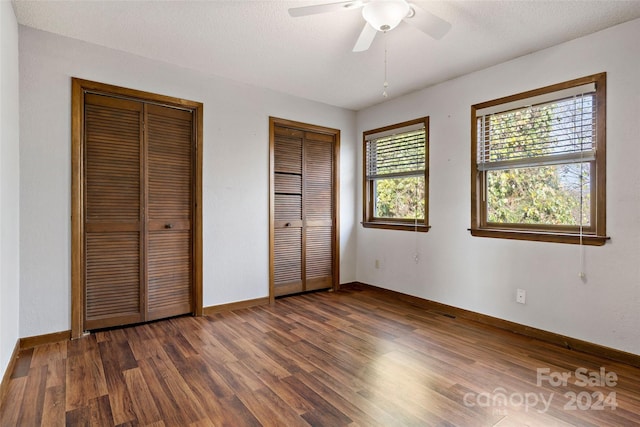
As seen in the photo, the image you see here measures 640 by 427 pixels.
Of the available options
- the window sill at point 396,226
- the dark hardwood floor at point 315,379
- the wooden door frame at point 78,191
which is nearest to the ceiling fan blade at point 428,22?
the window sill at point 396,226

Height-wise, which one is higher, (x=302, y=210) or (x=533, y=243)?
(x=302, y=210)

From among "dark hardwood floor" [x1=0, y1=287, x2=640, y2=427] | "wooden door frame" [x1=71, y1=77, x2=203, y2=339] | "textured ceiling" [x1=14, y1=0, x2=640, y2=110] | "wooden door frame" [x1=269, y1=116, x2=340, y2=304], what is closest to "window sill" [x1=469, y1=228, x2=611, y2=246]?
"dark hardwood floor" [x1=0, y1=287, x2=640, y2=427]

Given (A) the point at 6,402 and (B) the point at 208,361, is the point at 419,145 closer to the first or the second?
(B) the point at 208,361

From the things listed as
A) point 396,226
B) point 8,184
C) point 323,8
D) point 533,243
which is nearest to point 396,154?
point 396,226

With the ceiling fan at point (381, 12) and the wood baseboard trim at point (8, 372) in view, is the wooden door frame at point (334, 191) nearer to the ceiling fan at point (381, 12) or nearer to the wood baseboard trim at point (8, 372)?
the ceiling fan at point (381, 12)

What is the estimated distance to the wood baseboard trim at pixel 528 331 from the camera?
2408 millimetres

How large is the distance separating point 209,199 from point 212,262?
2.13 feet

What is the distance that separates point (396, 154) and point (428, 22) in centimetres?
222

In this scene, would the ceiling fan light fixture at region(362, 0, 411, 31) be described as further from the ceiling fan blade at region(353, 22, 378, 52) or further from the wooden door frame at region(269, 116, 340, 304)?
the wooden door frame at region(269, 116, 340, 304)

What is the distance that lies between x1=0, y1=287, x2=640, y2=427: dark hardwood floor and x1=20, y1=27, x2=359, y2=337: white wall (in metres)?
0.54

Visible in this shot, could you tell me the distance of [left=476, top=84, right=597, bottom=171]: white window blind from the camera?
2.62 metres

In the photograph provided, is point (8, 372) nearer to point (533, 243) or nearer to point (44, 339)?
point (44, 339)

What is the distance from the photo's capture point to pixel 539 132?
2.88 m

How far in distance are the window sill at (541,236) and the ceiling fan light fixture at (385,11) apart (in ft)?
6.80
